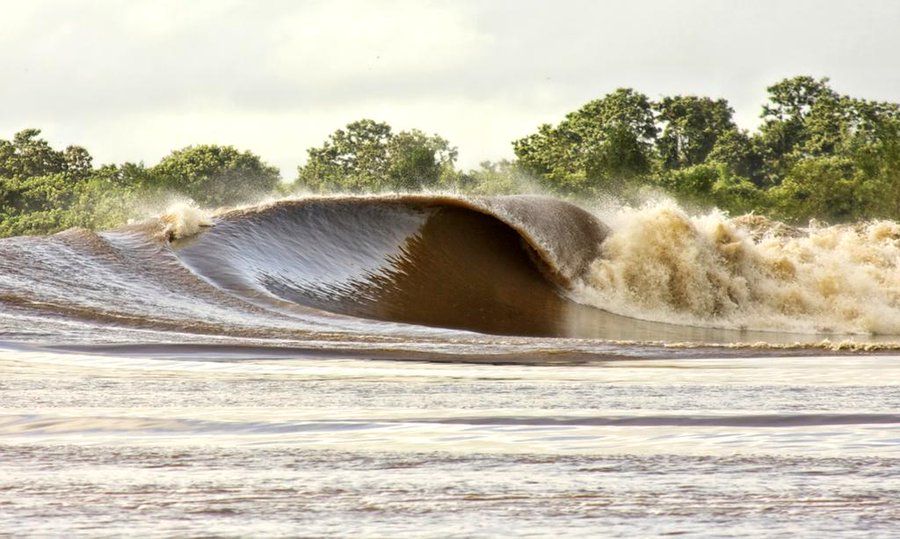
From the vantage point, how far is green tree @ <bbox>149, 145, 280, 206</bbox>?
79.8 metres

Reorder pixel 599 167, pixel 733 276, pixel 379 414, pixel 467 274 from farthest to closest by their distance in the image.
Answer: pixel 599 167
pixel 733 276
pixel 467 274
pixel 379 414

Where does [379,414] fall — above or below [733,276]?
below

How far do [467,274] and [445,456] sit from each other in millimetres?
17130

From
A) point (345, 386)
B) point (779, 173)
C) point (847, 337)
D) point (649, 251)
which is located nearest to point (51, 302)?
point (345, 386)

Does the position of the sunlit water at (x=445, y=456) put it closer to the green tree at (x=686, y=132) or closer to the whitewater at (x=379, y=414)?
the whitewater at (x=379, y=414)

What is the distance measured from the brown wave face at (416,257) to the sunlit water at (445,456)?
9.61 meters

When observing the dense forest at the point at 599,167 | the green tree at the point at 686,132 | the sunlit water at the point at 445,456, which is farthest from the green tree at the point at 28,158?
the sunlit water at the point at 445,456

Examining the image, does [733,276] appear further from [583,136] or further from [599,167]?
[583,136]

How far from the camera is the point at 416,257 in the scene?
2120 centimetres

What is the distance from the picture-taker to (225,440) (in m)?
4.07

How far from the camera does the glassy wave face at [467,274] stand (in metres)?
14.1

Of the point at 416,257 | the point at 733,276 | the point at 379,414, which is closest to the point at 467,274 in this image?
the point at 416,257

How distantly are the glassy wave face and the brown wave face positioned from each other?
0.12 feet

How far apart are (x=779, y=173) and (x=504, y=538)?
9383 cm
